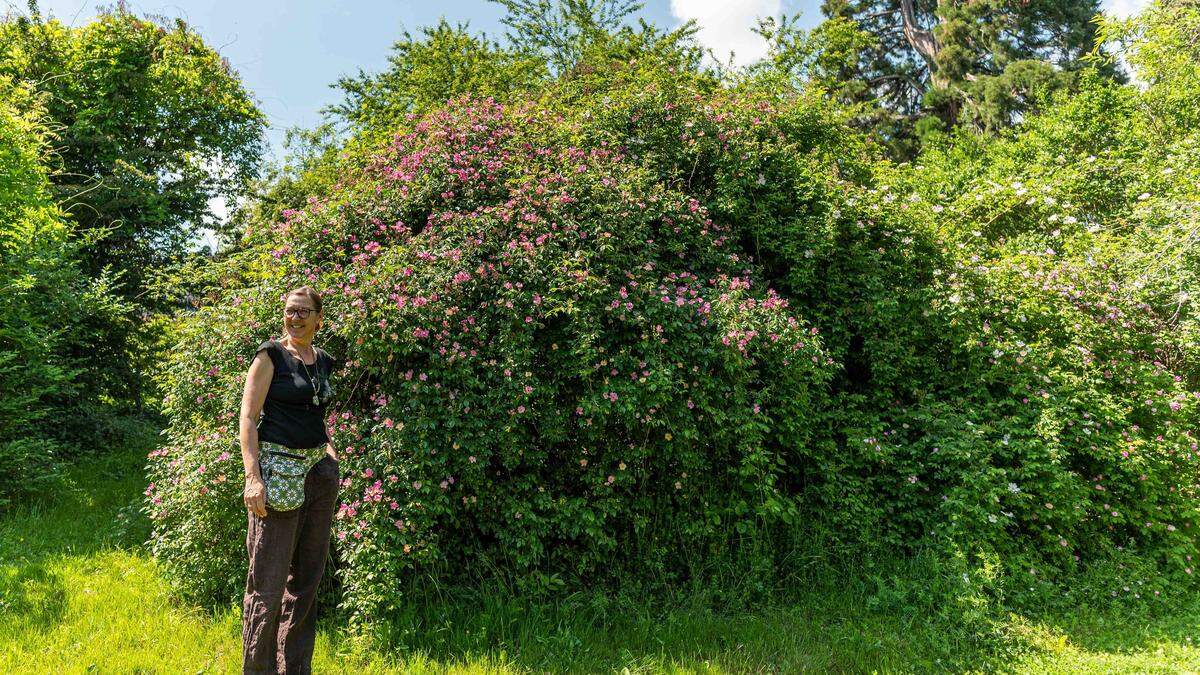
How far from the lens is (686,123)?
6.28 meters

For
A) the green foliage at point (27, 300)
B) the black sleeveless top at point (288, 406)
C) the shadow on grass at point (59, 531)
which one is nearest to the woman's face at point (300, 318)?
the black sleeveless top at point (288, 406)

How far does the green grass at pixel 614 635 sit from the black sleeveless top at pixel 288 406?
1376 millimetres

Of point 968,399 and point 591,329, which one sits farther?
point 968,399

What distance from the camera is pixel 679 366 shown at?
448 cm

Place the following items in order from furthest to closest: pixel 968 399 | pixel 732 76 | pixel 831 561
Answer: pixel 732 76, pixel 968 399, pixel 831 561

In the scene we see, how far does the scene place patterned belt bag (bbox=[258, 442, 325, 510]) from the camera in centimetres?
301

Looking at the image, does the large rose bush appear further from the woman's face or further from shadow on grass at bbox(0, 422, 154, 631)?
the woman's face

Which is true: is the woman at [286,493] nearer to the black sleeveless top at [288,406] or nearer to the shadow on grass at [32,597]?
the black sleeveless top at [288,406]

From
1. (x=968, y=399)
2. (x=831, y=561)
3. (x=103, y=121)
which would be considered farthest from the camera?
(x=103, y=121)

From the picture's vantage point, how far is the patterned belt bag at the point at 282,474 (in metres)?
3.01

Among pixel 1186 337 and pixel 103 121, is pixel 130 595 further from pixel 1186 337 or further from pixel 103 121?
pixel 103 121

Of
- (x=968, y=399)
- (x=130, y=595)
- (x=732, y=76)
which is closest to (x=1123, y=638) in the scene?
(x=968, y=399)

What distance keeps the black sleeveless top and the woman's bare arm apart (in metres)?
0.05

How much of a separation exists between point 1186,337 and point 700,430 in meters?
4.98
